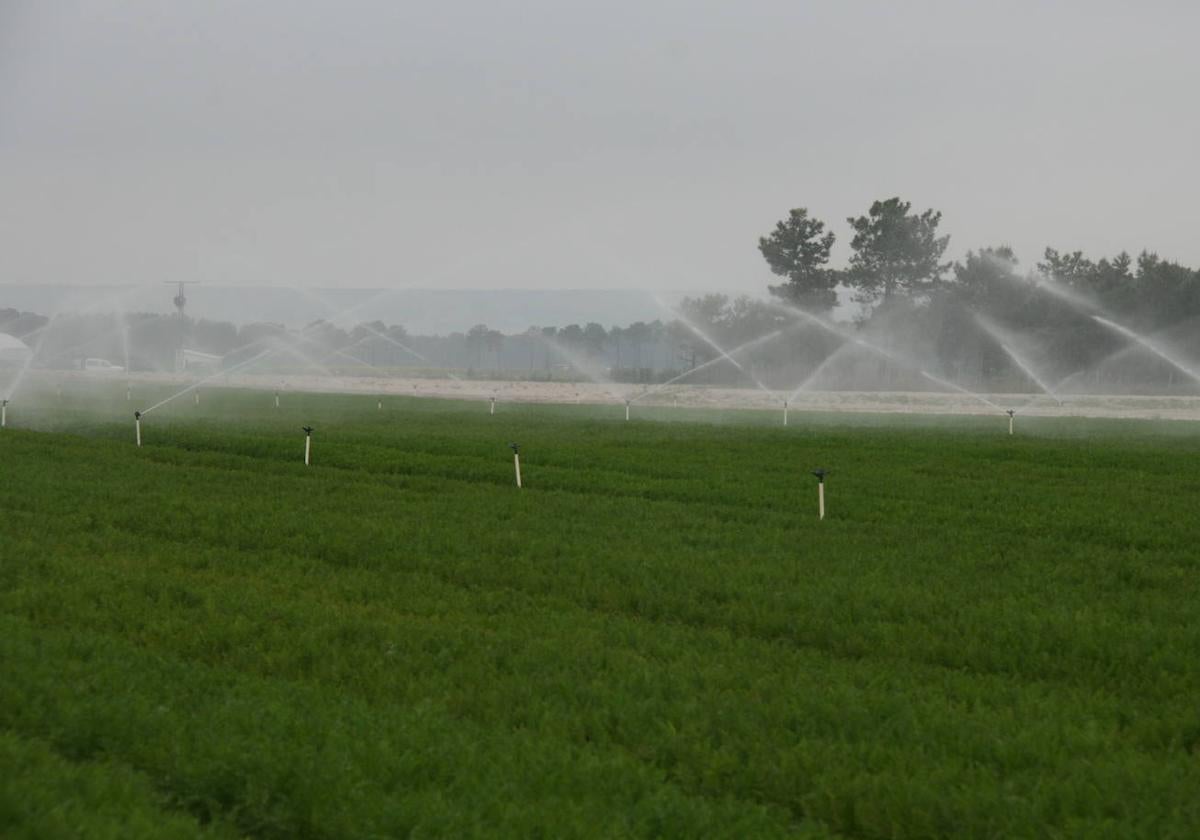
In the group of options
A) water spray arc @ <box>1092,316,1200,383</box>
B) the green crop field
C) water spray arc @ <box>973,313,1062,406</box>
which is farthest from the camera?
water spray arc @ <box>973,313,1062,406</box>

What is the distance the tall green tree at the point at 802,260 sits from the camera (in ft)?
312

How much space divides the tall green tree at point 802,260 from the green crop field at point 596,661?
2882 inches

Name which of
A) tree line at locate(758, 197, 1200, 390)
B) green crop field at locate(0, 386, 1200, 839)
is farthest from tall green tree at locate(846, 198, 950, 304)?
green crop field at locate(0, 386, 1200, 839)

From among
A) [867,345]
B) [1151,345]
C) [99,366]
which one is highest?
[867,345]

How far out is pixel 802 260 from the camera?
95875mm

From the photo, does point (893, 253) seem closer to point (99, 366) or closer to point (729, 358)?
point (729, 358)

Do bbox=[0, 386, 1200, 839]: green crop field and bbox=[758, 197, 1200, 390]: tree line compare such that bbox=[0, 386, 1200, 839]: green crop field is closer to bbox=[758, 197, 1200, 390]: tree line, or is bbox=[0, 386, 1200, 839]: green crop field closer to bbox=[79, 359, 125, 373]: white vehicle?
bbox=[758, 197, 1200, 390]: tree line

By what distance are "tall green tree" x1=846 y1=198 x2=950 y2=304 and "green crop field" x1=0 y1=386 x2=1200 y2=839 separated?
73601 millimetres

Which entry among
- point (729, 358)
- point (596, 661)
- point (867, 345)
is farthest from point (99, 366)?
point (596, 661)

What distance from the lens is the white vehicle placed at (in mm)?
128875

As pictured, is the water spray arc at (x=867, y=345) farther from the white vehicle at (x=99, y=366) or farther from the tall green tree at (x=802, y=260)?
the white vehicle at (x=99, y=366)

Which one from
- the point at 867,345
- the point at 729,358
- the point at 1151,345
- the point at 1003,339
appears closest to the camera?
the point at 1151,345

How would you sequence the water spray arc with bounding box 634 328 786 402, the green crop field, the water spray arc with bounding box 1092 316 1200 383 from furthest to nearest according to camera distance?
the water spray arc with bounding box 1092 316 1200 383, the water spray arc with bounding box 634 328 786 402, the green crop field

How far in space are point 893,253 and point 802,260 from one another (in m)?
6.97
